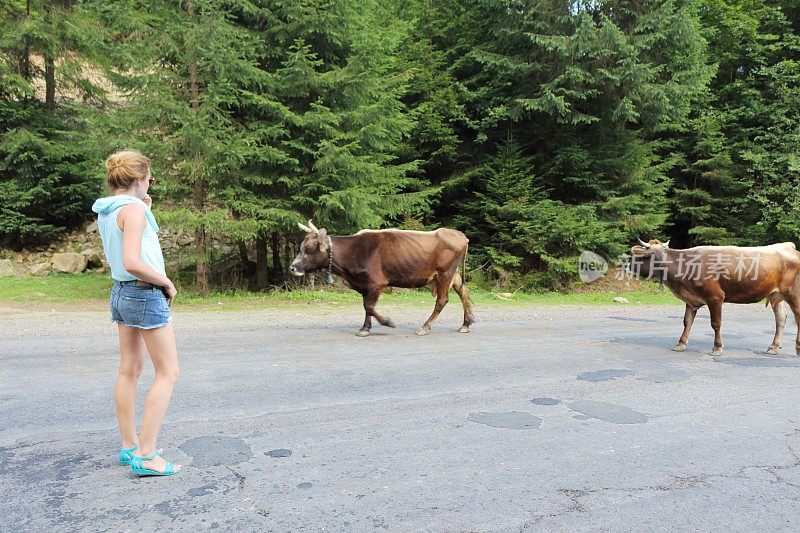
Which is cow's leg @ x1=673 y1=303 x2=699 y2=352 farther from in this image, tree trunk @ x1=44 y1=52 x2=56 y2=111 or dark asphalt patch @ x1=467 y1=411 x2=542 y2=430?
tree trunk @ x1=44 y1=52 x2=56 y2=111

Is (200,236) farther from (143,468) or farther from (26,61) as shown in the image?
(26,61)

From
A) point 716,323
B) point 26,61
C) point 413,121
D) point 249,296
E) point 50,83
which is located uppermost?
point 26,61

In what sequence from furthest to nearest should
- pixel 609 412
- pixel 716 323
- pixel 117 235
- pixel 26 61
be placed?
pixel 26 61
pixel 716 323
pixel 609 412
pixel 117 235

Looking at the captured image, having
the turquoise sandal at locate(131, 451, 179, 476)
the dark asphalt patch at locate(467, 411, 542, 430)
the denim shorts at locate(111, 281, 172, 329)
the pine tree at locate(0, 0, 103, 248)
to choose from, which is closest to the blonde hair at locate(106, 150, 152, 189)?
the denim shorts at locate(111, 281, 172, 329)

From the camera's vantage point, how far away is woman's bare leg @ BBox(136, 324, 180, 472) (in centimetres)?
353

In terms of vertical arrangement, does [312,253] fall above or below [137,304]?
above

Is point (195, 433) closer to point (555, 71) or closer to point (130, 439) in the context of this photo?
point (130, 439)

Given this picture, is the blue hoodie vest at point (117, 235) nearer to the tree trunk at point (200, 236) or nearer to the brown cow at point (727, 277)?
the brown cow at point (727, 277)

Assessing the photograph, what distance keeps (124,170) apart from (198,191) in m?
11.0

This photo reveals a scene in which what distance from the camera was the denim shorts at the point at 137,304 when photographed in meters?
3.44

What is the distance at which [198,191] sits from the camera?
45.3 ft

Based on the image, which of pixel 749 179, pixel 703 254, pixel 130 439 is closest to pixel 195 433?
pixel 130 439

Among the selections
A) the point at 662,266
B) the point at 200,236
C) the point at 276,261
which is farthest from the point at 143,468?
the point at 276,261

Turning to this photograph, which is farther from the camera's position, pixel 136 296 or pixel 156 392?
pixel 156 392
